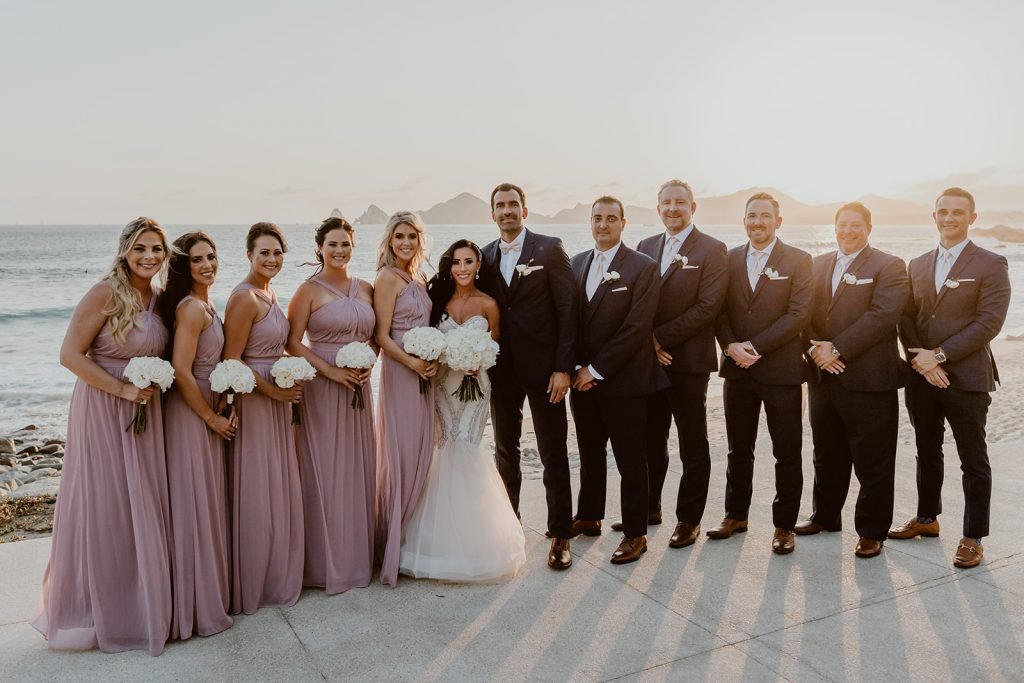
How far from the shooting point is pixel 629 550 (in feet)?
16.9

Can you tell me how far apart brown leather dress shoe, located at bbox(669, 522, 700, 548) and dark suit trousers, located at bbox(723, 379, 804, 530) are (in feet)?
1.19

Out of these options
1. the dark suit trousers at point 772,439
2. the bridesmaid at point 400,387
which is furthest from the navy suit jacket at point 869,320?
the bridesmaid at point 400,387

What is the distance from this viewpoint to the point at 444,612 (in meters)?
4.42

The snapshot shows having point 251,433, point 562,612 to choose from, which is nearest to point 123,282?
point 251,433

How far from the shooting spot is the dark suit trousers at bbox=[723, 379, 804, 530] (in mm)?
5371

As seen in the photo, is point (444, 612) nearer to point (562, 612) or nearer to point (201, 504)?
point (562, 612)

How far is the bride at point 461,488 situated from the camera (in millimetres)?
4848

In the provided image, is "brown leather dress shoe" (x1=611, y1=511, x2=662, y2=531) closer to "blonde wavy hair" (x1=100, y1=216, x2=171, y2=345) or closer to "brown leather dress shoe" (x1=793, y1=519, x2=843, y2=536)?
"brown leather dress shoe" (x1=793, y1=519, x2=843, y2=536)

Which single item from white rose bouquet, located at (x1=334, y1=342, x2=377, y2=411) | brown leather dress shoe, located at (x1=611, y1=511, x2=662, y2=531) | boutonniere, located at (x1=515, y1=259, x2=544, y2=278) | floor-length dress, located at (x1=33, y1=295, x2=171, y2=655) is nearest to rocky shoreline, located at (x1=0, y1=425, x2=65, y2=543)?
floor-length dress, located at (x1=33, y1=295, x2=171, y2=655)

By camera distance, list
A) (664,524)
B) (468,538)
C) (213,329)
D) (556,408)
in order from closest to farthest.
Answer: (213,329) < (468,538) < (556,408) < (664,524)

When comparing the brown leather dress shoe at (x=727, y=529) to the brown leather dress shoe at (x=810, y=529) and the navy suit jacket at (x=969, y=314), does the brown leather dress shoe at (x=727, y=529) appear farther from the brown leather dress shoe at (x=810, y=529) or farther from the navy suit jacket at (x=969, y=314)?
the navy suit jacket at (x=969, y=314)

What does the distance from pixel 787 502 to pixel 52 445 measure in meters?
9.45

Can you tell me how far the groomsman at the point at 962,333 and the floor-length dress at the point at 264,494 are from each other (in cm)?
399

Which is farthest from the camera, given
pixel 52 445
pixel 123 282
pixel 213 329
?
pixel 52 445
